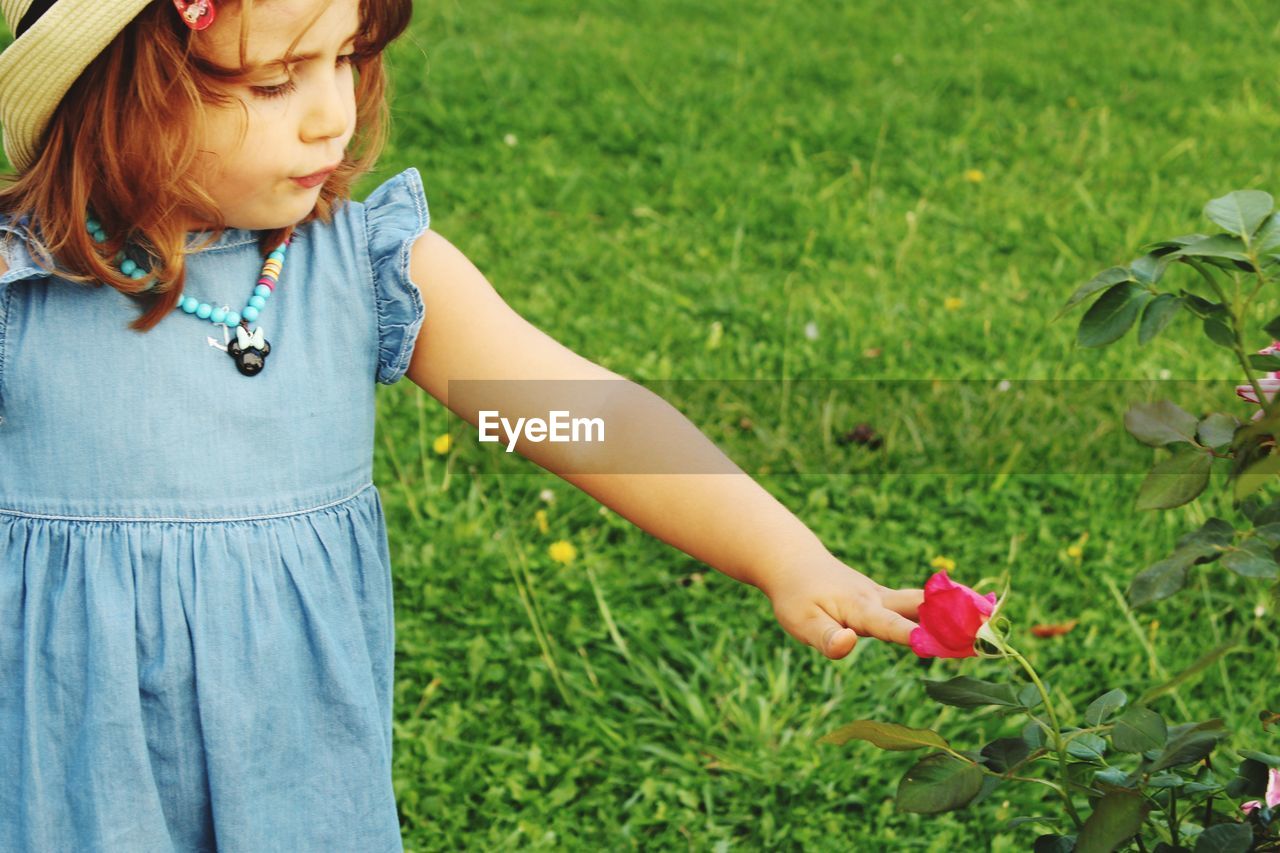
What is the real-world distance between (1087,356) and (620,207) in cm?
136

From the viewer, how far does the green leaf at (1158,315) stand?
1111 mm

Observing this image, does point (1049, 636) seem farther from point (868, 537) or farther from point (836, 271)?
point (836, 271)

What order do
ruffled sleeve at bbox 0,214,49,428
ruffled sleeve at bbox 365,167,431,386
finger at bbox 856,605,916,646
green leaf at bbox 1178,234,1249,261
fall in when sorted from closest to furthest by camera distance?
green leaf at bbox 1178,234,1249,261 → finger at bbox 856,605,916,646 → ruffled sleeve at bbox 0,214,49,428 → ruffled sleeve at bbox 365,167,431,386

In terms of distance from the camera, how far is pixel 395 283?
1.51m

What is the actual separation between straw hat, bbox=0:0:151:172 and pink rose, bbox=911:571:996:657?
828 millimetres

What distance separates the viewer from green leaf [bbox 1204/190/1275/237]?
1078 mm

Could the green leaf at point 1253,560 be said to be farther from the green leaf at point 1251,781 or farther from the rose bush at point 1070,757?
the green leaf at point 1251,781

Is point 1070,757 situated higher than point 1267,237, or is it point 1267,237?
point 1267,237

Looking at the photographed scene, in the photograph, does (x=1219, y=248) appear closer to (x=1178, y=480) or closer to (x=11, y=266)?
(x=1178, y=480)

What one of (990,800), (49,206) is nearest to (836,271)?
(990,800)

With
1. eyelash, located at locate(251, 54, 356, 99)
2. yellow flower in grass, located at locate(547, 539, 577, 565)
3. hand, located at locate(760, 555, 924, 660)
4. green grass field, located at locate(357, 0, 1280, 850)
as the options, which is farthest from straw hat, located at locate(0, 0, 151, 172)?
yellow flower in grass, located at locate(547, 539, 577, 565)

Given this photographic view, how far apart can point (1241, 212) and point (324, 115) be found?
0.79m

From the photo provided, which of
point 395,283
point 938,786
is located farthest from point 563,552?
point 938,786

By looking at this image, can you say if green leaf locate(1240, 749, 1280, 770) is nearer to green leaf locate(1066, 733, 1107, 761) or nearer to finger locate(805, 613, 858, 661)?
green leaf locate(1066, 733, 1107, 761)
